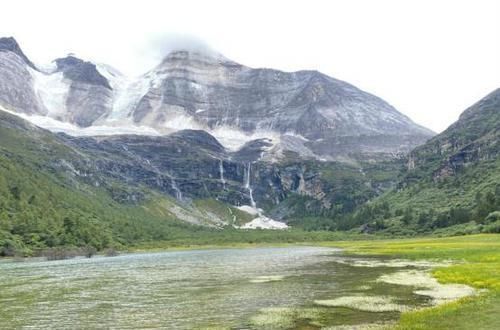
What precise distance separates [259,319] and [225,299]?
16833 millimetres

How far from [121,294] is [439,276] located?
4557cm

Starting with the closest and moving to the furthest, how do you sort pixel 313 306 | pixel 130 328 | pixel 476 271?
1. pixel 130 328
2. pixel 313 306
3. pixel 476 271

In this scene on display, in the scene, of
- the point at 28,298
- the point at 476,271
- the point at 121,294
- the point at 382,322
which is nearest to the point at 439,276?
the point at 476,271

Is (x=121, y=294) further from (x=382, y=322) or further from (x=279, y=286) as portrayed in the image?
(x=382, y=322)

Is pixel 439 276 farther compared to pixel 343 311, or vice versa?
pixel 439 276

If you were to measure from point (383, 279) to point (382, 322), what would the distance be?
111 ft

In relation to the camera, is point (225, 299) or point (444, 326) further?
point (225, 299)

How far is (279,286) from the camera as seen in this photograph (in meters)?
78.7

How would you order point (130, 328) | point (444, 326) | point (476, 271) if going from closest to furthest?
point (444, 326) → point (130, 328) → point (476, 271)

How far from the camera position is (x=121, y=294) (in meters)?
77.9

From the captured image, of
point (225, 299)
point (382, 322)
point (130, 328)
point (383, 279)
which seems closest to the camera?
point (382, 322)

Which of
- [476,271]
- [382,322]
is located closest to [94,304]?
[382,322]

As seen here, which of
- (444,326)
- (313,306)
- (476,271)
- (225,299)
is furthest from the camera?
(476,271)

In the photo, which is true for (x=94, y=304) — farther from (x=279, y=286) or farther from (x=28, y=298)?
(x=279, y=286)
